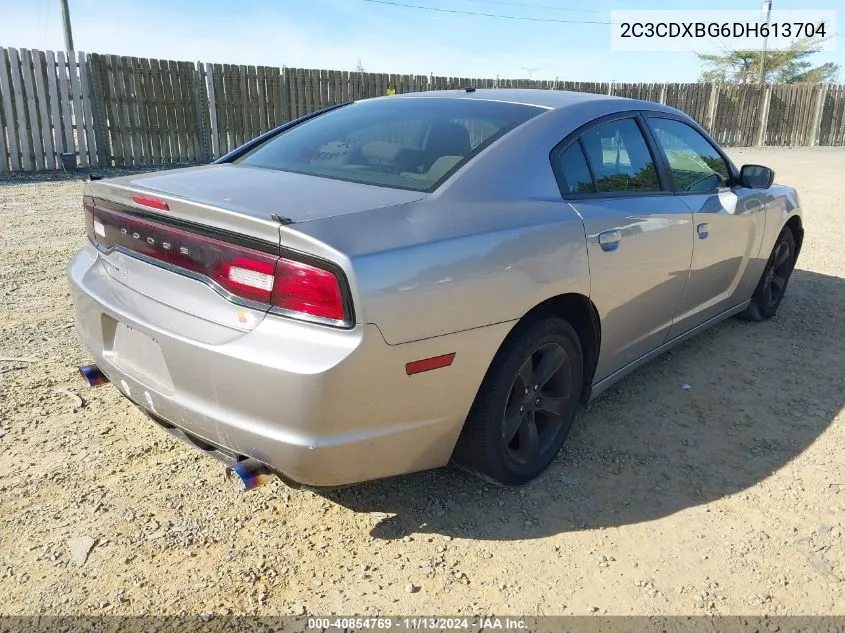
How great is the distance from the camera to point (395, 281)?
193 cm

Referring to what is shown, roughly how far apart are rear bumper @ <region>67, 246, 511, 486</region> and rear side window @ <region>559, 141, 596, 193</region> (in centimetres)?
79

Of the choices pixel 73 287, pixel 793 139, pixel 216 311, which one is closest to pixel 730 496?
pixel 216 311

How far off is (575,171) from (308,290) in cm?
145

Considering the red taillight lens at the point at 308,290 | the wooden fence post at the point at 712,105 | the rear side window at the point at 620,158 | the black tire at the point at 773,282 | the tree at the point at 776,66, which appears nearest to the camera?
the red taillight lens at the point at 308,290

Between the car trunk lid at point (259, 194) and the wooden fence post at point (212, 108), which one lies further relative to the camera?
the wooden fence post at point (212, 108)

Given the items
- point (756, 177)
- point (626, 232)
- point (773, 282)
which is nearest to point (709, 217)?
point (756, 177)

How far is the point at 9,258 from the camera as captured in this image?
18.5 ft

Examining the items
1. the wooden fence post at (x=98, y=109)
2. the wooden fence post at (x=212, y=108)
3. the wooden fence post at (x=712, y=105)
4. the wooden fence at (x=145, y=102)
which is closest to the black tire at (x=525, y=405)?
the wooden fence at (x=145, y=102)

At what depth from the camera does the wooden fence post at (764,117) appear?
2112 cm

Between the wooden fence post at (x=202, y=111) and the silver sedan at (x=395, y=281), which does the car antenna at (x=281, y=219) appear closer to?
the silver sedan at (x=395, y=281)

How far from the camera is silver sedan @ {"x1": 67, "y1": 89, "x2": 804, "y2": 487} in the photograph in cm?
191

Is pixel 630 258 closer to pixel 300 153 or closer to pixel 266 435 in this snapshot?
pixel 300 153

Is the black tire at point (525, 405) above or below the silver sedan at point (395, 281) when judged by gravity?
below

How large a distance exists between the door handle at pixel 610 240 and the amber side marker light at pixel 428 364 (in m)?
0.99
